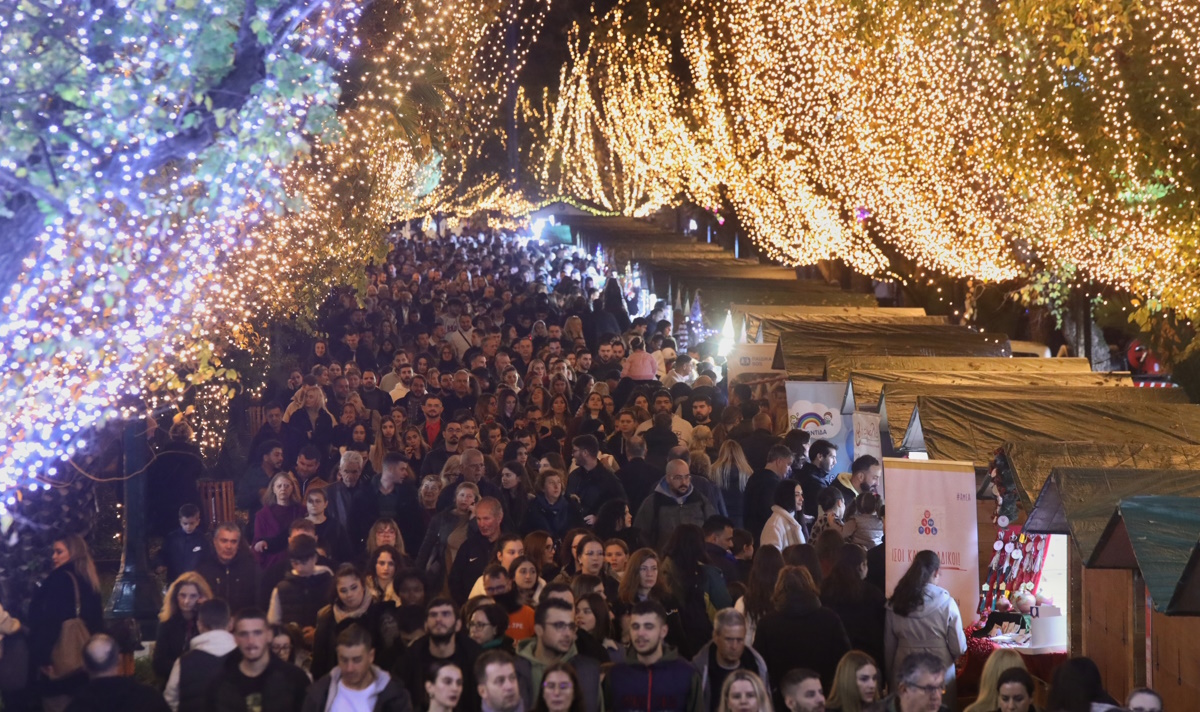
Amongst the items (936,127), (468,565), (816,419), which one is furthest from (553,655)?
(936,127)

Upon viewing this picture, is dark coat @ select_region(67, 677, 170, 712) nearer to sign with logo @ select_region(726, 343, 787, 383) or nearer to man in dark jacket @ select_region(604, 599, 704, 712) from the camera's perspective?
man in dark jacket @ select_region(604, 599, 704, 712)

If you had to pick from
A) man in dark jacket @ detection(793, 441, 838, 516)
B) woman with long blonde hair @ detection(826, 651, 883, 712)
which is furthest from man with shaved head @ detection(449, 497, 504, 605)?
man in dark jacket @ detection(793, 441, 838, 516)

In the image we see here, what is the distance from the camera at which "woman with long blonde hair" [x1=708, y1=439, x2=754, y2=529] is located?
13609 millimetres

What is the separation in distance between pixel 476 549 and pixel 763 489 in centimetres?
277

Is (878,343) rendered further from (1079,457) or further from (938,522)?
(938,522)

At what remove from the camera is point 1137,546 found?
852 centimetres

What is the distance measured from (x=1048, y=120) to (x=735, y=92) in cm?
1822

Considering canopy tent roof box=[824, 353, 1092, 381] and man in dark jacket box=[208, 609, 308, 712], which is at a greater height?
canopy tent roof box=[824, 353, 1092, 381]

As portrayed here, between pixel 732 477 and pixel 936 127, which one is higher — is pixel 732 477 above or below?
below

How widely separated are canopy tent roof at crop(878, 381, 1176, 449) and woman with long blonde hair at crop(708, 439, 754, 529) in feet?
7.92

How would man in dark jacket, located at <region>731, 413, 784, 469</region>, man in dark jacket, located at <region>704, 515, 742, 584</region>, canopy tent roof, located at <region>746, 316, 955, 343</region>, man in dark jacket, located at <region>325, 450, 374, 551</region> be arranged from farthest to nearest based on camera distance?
canopy tent roof, located at <region>746, 316, 955, 343</region> < man in dark jacket, located at <region>731, 413, 784, 469</region> < man in dark jacket, located at <region>325, 450, 374, 551</region> < man in dark jacket, located at <region>704, 515, 742, 584</region>

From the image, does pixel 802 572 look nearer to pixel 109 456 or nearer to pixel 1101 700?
pixel 1101 700

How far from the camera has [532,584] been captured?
9703mm

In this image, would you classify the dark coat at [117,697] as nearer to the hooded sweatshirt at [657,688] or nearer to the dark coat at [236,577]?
the hooded sweatshirt at [657,688]
